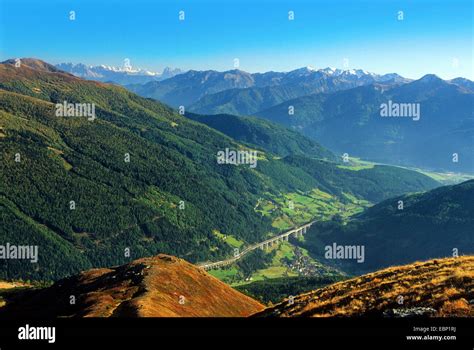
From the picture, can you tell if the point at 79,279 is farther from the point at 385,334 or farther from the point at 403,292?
the point at 385,334

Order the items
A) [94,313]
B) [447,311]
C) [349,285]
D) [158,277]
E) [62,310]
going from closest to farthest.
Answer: [447,311]
[349,285]
[94,313]
[62,310]
[158,277]

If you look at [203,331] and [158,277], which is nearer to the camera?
[203,331]

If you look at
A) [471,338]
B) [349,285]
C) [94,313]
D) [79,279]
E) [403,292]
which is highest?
[471,338]

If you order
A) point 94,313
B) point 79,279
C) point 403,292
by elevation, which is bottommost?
point 79,279

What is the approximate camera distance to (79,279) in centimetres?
13362

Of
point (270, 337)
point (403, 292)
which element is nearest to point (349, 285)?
point (403, 292)

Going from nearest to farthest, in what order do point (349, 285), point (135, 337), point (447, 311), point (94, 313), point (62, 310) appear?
1. point (135, 337)
2. point (447, 311)
3. point (349, 285)
4. point (94, 313)
5. point (62, 310)

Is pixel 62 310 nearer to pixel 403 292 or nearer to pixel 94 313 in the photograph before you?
pixel 94 313

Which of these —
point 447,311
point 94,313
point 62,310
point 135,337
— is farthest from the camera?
point 62,310

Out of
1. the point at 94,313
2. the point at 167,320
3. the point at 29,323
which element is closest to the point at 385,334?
the point at 167,320

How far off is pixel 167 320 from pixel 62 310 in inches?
3243

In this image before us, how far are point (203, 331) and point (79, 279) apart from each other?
398 feet

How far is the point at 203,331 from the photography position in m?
23.8

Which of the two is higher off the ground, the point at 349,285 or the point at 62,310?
the point at 349,285
